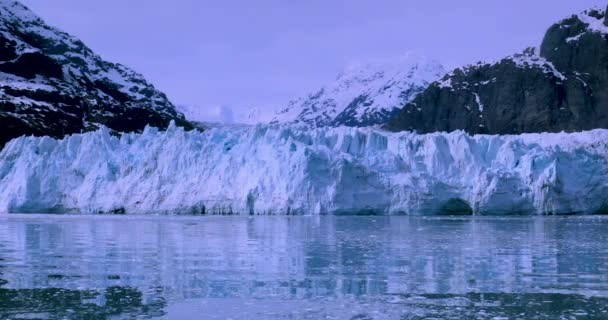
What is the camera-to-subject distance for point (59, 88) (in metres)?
83.4

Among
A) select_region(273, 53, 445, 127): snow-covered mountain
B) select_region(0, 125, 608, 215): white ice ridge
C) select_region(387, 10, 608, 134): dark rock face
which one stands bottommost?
select_region(0, 125, 608, 215): white ice ridge

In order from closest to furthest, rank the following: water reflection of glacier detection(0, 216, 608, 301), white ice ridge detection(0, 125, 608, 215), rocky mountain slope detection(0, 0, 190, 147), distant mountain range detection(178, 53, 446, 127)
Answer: water reflection of glacier detection(0, 216, 608, 301) < white ice ridge detection(0, 125, 608, 215) < rocky mountain slope detection(0, 0, 190, 147) < distant mountain range detection(178, 53, 446, 127)

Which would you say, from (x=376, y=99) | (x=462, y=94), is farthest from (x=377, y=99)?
(x=462, y=94)

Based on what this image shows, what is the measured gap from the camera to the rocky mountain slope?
68.8 meters

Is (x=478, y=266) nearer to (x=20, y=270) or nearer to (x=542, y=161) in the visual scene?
(x=20, y=270)

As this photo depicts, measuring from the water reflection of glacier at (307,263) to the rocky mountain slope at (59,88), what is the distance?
4836 cm

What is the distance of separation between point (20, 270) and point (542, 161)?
23.7 m

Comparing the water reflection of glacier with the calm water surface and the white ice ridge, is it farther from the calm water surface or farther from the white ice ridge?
the white ice ridge

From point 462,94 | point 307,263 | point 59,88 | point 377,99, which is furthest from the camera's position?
point 377,99

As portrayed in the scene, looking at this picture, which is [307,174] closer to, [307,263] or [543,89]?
[307,263]

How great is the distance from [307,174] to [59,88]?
211ft

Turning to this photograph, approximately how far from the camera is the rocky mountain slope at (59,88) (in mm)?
68750

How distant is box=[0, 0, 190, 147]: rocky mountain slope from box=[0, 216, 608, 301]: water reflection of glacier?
4836 centimetres

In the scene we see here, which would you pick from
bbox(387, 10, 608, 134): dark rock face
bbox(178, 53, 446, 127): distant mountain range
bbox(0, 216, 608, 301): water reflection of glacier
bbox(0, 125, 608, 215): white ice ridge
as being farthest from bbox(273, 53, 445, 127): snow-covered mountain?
bbox(0, 216, 608, 301): water reflection of glacier
